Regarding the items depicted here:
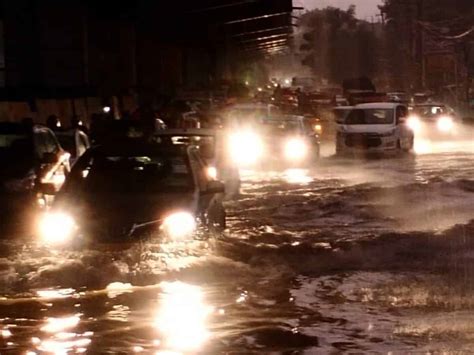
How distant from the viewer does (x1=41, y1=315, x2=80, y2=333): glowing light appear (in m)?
10.0

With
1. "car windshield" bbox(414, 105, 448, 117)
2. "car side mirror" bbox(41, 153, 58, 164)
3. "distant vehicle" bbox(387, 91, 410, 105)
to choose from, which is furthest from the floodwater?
"distant vehicle" bbox(387, 91, 410, 105)

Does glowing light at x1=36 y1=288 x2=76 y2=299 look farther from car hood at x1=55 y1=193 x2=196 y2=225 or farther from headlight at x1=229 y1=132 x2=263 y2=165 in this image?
headlight at x1=229 y1=132 x2=263 y2=165

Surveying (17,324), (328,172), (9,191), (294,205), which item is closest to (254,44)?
(328,172)

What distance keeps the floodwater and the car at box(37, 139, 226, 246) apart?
0.20 metres

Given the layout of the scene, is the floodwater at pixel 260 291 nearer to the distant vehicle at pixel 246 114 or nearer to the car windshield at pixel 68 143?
the car windshield at pixel 68 143

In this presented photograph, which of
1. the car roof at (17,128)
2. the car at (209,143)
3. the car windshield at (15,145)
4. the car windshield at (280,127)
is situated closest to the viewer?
the car windshield at (15,145)

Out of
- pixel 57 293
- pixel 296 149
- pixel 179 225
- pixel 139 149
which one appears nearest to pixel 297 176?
pixel 296 149

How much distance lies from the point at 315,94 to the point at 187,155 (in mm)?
54634

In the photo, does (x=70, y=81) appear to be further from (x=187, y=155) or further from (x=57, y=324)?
(x=57, y=324)

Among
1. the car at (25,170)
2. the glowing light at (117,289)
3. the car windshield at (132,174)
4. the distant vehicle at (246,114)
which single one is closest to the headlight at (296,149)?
the distant vehicle at (246,114)

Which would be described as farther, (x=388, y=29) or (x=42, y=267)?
(x=388, y=29)

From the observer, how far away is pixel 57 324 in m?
10.3

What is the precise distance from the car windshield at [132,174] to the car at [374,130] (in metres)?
22.9

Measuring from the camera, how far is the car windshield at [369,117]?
37.6 meters
